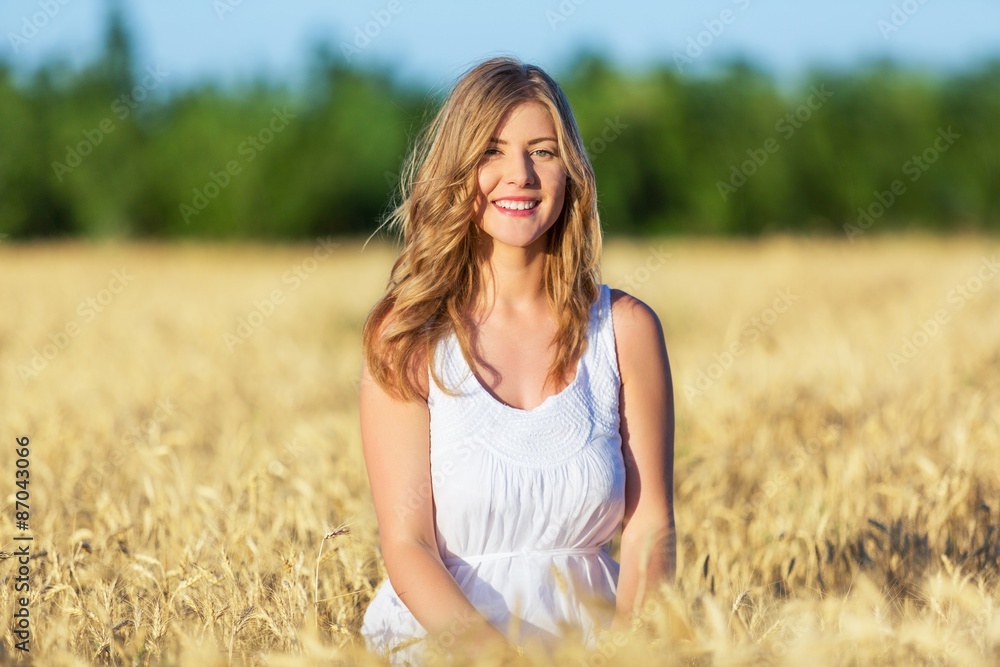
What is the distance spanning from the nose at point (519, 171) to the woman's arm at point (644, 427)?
1.10 feet

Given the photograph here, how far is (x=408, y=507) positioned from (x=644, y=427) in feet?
1.69

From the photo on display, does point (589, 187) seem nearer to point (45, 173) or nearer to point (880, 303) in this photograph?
point (880, 303)

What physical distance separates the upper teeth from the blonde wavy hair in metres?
0.06

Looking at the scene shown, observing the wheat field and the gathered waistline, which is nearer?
the wheat field

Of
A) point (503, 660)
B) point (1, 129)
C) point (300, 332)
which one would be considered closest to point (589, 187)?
point (503, 660)

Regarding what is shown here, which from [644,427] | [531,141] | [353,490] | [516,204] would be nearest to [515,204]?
[516,204]

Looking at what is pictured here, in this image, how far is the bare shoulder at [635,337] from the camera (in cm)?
237

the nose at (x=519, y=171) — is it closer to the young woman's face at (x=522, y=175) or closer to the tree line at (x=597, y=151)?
the young woman's face at (x=522, y=175)

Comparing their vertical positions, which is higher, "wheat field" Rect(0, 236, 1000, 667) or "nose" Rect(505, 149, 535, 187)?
"nose" Rect(505, 149, 535, 187)

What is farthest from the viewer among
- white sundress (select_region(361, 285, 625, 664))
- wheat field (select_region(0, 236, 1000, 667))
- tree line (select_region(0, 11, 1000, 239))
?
tree line (select_region(0, 11, 1000, 239))

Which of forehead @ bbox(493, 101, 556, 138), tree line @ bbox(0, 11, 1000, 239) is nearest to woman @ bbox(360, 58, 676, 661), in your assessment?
forehead @ bbox(493, 101, 556, 138)

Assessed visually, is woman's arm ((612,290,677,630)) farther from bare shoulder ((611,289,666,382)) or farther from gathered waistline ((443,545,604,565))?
gathered waistline ((443,545,604,565))

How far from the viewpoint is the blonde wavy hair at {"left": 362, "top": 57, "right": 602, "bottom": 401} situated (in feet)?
7.52

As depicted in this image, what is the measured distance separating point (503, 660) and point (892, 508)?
6.82 feet
